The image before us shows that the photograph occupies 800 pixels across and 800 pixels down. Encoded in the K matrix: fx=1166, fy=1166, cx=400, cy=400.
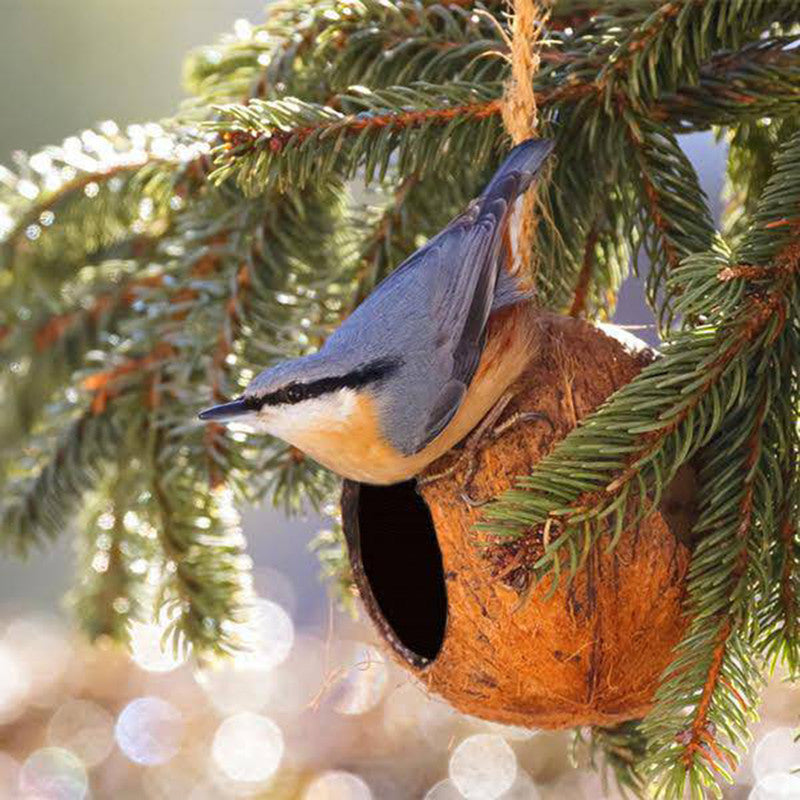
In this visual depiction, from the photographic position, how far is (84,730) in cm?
198

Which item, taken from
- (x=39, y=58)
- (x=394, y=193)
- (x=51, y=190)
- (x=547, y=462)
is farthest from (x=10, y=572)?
(x=547, y=462)

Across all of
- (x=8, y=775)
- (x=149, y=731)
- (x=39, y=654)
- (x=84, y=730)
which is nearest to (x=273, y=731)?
(x=149, y=731)

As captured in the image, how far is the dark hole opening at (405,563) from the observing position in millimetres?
1149

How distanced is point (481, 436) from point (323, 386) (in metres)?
0.14

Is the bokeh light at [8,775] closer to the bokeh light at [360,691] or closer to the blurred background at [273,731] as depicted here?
the blurred background at [273,731]

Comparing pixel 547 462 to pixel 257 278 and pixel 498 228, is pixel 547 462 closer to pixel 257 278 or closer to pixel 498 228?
pixel 498 228

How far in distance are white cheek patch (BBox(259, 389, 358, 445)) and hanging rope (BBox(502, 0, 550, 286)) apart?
0.21 metres

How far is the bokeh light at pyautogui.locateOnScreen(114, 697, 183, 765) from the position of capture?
193 centimetres

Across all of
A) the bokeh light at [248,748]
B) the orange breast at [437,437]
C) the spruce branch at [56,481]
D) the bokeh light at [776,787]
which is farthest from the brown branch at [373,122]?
the bokeh light at [248,748]

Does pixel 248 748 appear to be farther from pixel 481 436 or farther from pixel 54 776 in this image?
pixel 481 436

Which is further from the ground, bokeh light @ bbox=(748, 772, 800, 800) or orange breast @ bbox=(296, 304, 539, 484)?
orange breast @ bbox=(296, 304, 539, 484)

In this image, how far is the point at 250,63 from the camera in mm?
1357

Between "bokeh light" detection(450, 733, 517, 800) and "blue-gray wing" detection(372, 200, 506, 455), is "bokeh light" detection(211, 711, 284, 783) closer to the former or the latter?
"bokeh light" detection(450, 733, 517, 800)

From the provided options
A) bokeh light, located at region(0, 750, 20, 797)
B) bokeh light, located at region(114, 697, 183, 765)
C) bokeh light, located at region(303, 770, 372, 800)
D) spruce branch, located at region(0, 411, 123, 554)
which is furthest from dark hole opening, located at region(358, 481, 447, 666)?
bokeh light, located at region(0, 750, 20, 797)
